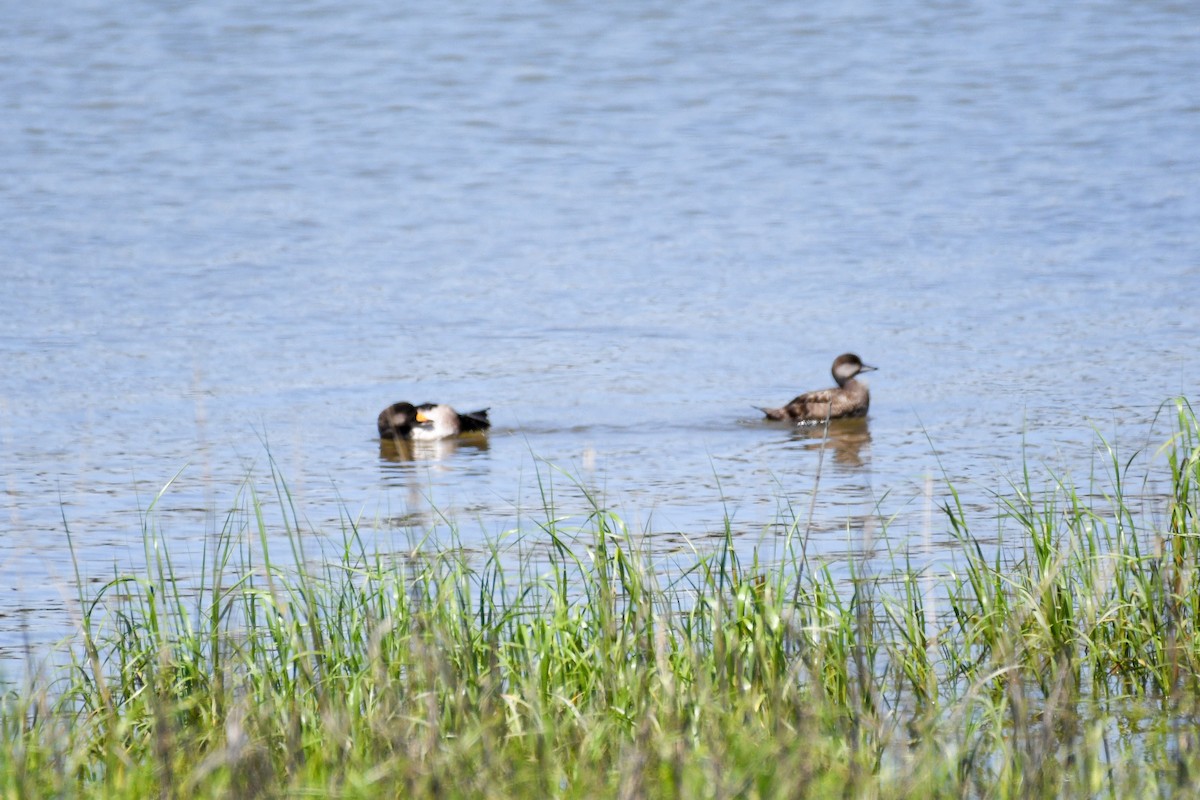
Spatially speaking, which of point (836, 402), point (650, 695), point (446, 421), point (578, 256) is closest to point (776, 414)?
point (836, 402)

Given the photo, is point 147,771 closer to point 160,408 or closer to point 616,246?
point 160,408

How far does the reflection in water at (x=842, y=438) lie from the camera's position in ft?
35.4

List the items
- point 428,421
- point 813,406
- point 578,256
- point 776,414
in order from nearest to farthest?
point 428,421
point 813,406
point 776,414
point 578,256

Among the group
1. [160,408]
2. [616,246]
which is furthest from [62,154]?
[160,408]

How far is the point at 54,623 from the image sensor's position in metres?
6.93

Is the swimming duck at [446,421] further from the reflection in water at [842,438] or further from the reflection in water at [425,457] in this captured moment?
the reflection in water at [842,438]

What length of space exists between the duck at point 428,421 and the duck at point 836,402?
74.9 inches

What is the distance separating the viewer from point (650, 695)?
4797 millimetres

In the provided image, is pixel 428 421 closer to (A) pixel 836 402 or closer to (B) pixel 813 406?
(B) pixel 813 406

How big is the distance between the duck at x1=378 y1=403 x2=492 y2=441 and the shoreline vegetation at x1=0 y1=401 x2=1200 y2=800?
5056mm

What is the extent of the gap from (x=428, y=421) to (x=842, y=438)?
2603 millimetres

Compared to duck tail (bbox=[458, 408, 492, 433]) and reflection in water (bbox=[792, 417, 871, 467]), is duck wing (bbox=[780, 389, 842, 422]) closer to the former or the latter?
reflection in water (bbox=[792, 417, 871, 467])

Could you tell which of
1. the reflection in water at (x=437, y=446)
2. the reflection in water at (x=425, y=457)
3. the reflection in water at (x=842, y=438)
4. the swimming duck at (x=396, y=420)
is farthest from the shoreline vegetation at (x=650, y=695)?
the swimming duck at (x=396, y=420)

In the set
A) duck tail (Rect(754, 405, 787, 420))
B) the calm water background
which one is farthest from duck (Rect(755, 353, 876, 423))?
A: the calm water background
